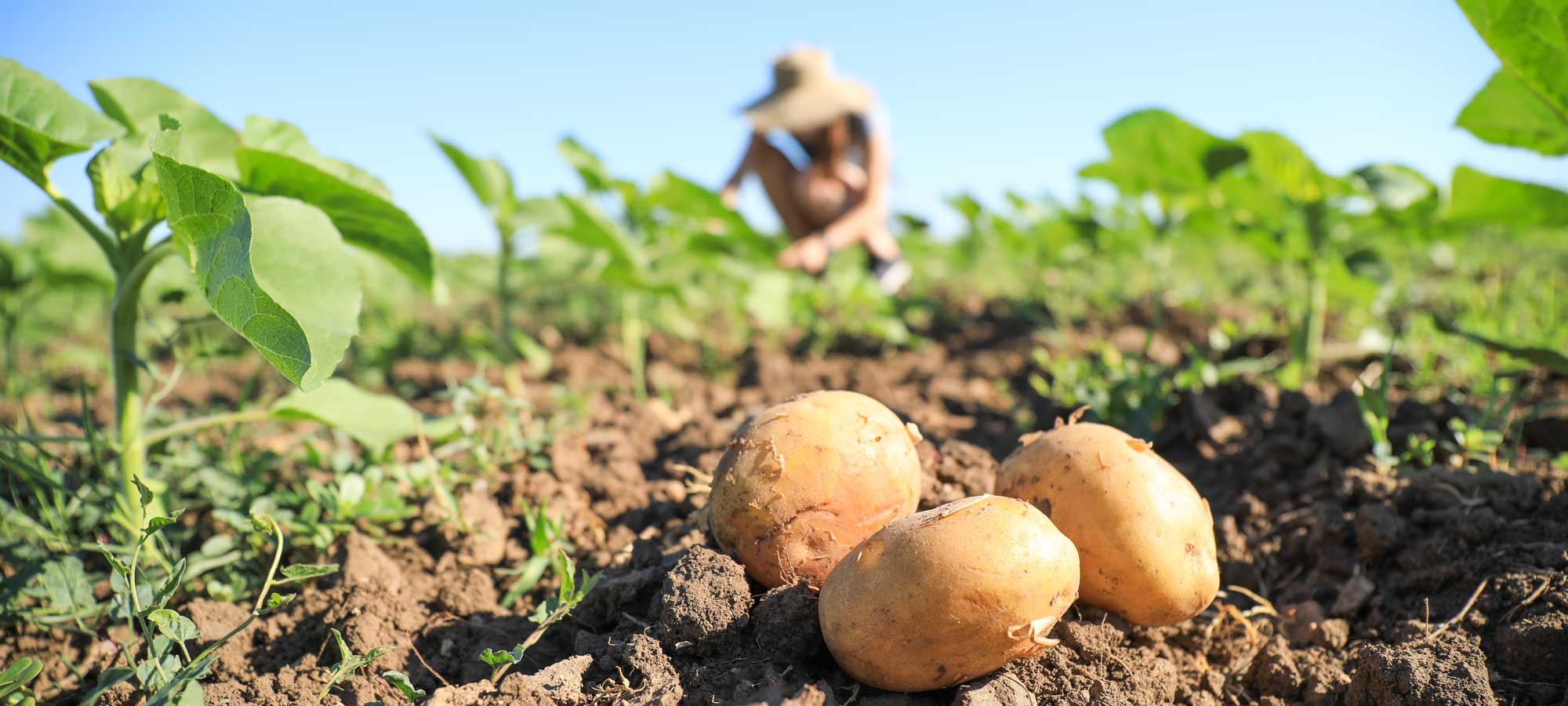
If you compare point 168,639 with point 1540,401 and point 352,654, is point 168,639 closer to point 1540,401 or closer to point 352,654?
point 352,654

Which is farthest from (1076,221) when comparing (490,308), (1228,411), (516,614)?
(490,308)

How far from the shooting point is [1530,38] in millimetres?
1935

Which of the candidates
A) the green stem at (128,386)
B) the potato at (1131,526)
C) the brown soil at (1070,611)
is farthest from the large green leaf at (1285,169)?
the green stem at (128,386)

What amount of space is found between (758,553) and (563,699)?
1.29ft

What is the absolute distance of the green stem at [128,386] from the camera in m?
1.86

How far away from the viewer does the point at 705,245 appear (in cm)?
454

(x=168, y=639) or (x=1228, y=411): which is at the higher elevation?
(x=168, y=639)

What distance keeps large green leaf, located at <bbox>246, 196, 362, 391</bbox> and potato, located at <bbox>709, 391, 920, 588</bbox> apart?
720 millimetres

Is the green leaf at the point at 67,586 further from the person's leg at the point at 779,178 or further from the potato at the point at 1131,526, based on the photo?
the person's leg at the point at 779,178

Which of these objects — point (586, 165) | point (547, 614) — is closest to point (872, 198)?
point (586, 165)

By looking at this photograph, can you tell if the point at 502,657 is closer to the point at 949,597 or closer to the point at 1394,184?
the point at 949,597

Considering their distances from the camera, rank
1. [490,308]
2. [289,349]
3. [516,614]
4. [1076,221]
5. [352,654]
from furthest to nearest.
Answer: [490,308]
[1076,221]
[516,614]
[352,654]
[289,349]

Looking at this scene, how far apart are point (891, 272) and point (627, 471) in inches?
184

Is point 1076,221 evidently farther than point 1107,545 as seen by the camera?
Yes
